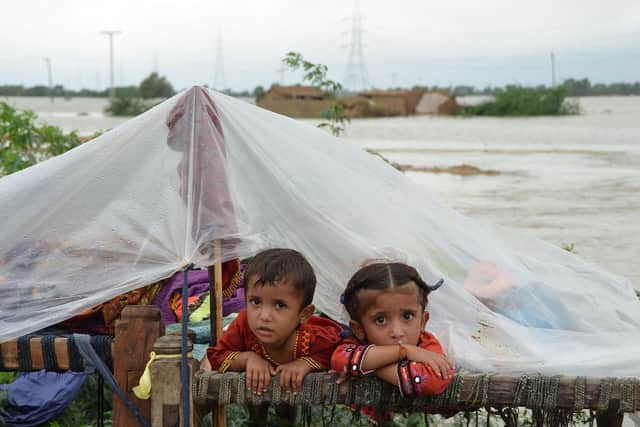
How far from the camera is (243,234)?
3.13 m

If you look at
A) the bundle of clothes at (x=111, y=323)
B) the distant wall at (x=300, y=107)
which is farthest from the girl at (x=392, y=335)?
the distant wall at (x=300, y=107)

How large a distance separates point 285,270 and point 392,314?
407 millimetres

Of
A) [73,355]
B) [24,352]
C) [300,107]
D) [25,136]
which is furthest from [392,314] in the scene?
[300,107]

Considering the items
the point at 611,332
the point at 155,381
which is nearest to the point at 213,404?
the point at 155,381

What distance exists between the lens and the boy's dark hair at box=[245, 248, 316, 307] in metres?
3.06

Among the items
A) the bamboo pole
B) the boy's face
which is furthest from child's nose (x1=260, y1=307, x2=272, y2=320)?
the bamboo pole

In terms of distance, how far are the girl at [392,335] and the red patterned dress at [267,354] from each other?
0.11 meters

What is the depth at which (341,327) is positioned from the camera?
335 cm

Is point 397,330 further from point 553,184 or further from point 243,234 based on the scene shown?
point 553,184

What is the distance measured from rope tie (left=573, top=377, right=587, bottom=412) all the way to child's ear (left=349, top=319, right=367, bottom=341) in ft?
2.44

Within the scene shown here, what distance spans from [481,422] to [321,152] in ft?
7.13

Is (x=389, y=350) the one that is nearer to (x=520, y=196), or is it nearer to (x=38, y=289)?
(x=38, y=289)

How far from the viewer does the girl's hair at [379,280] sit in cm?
303

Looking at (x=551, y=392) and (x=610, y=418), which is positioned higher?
(x=551, y=392)
